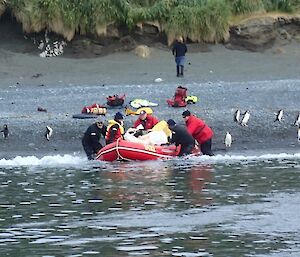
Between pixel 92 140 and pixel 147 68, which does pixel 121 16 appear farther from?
pixel 92 140

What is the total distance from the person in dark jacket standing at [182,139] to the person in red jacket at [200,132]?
0.57m

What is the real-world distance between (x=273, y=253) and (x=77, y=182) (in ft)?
27.0

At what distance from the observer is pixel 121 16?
125 ft

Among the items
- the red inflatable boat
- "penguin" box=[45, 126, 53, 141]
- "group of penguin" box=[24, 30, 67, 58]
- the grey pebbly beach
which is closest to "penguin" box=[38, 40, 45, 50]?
"group of penguin" box=[24, 30, 67, 58]

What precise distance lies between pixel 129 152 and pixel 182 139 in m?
1.23

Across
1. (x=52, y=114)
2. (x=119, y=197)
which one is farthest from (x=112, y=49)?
(x=119, y=197)

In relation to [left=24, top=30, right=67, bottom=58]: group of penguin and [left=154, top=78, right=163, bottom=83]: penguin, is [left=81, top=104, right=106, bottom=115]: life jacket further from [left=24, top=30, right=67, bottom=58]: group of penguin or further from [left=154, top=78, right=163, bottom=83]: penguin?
[left=24, top=30, right=67, bottom=58]: group of penguin

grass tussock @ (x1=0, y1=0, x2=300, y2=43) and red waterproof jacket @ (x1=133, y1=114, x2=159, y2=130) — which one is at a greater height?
grass tussock @ (x1=0, y1=0, x2=300, y2=43)

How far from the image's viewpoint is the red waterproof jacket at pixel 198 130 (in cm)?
2608

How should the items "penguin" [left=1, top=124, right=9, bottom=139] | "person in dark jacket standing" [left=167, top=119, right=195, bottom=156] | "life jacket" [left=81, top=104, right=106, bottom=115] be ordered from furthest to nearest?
1. "life jacket" [left=81, top=104, right=106, bottom=115]
2. "penguin" [left=1, top=124, right=9, bottom=139]
3. "person in dark jacket standing" [left=167, top=119, right=195, bottom=156]

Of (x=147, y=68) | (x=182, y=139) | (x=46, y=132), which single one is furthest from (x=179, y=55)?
(x=182, y=139)

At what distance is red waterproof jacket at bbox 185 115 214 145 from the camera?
2608 cm

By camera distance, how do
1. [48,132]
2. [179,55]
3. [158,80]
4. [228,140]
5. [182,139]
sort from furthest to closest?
1. [179,55]
2. [158,80]
3. [48,132]
4. [228,140]
5. [182,139]

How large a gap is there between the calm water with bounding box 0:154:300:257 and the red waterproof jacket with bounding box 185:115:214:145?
0.60m
